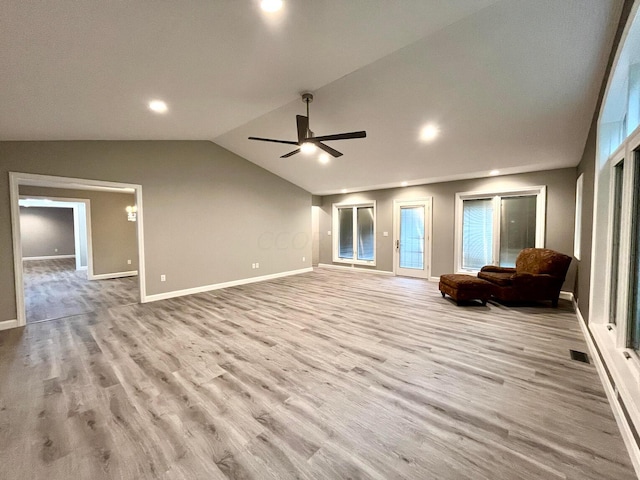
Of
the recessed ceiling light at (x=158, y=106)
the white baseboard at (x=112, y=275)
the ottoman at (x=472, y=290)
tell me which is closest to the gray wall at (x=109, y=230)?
the white baseboard at (x=112, y=275)

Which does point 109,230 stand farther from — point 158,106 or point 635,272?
point 635,272

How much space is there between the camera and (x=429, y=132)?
412cm

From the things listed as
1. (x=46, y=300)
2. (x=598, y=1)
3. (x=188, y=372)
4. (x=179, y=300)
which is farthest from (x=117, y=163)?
(x=598, y=1)

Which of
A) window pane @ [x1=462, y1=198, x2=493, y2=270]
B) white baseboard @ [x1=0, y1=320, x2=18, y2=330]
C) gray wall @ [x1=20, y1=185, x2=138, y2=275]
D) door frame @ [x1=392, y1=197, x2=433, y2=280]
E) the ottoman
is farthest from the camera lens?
gray wall @ [x1=20, y1=185, x2=138, y2=275]

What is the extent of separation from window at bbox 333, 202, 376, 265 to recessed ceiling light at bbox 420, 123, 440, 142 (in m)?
3.48

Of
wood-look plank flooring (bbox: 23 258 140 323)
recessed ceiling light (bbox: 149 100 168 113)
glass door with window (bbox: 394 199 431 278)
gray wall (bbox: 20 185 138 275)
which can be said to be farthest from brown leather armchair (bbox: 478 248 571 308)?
gray wall (bbox: 20 185 138 275)

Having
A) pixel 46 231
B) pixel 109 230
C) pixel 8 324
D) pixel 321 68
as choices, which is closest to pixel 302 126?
pixel 321 68

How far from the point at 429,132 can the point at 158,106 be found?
378 centimetres

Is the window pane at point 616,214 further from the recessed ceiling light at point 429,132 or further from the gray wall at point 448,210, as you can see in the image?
the gray wall at point 448,210

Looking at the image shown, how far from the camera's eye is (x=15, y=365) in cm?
259

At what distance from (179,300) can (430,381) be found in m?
4.45

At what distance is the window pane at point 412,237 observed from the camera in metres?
6.90

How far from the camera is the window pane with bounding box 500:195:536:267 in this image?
5398mm

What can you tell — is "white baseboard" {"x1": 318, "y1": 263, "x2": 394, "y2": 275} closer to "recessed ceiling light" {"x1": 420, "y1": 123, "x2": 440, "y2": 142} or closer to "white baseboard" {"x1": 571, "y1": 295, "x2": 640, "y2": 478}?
"recessed ceiling light" {"x1": 420, "y1": 123, "x2": 440, "y2": 142}
